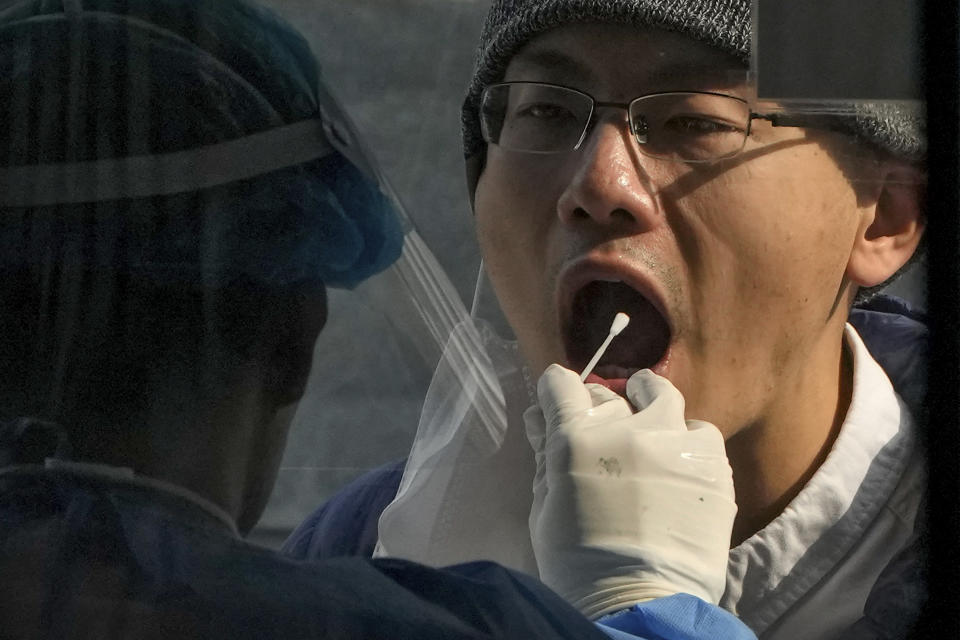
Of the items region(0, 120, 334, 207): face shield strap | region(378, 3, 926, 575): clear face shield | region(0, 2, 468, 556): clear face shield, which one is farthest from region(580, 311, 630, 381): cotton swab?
region(0, 120, 334, 207): face shield strap

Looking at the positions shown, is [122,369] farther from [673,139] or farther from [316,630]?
[673,139]

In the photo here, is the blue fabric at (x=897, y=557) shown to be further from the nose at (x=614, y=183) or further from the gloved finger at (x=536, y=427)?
the nose at (x=614, y=183)

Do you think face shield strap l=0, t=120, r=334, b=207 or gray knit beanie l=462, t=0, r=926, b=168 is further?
gray knit beanie l=462, t=0, r=926, b=168

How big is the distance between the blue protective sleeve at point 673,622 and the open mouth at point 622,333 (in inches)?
15.1

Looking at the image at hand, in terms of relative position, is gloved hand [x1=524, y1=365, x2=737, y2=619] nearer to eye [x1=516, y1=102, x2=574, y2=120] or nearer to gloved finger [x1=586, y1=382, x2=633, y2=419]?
gloved finger [x1=586, y1=382, x2=633, y2=419]

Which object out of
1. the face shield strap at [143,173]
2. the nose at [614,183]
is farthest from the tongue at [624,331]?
the face shield strap at [143,173]

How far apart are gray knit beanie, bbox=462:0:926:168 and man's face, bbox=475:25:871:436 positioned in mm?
19

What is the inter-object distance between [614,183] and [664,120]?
10 cm

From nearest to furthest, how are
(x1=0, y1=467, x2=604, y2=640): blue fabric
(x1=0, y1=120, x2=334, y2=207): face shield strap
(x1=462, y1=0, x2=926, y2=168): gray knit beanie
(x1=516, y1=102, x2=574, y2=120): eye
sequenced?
(x1=0, y1=467, x2=604, y2=640): blue fabric < (x1=0, y1=120, x2=334, y2=207): face shield strap < (x1=462, y1=0, x2=926, y2=168): gray knit beanie < (x1=516, y1=102, x2=574, y2=120): eye

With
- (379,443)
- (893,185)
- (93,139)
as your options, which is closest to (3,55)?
(93,139)

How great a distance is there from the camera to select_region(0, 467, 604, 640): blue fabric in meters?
1.04

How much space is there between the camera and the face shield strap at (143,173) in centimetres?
115

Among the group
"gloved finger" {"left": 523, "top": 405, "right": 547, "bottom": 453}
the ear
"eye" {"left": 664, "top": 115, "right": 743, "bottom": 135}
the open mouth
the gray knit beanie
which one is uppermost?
the gray knit beanie

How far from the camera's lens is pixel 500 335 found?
150cm
